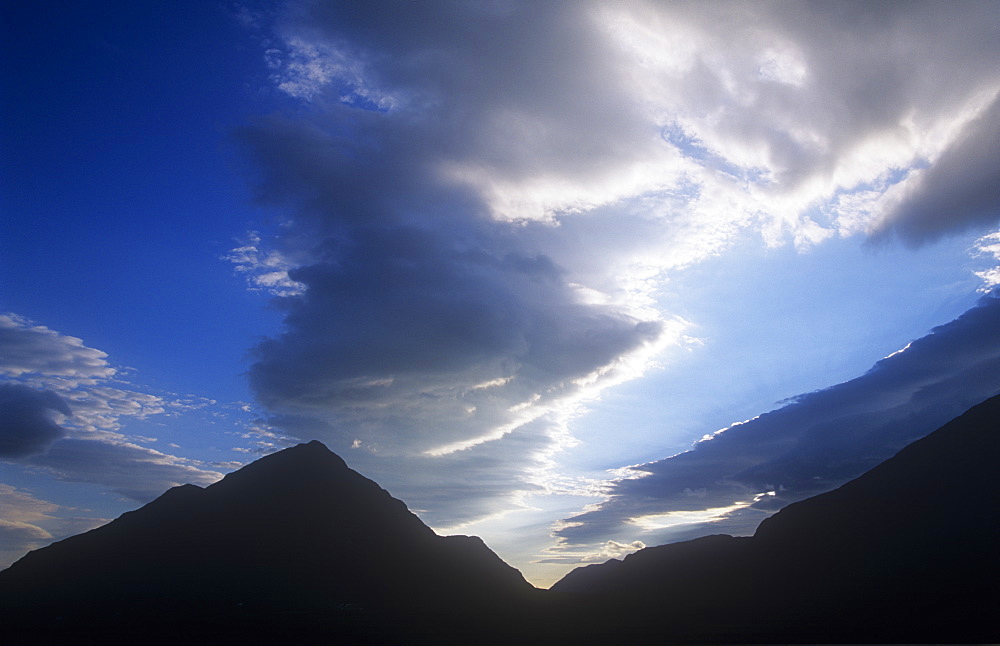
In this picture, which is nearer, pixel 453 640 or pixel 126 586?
pixel 453 640

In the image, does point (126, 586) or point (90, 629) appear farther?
point (126, 586)

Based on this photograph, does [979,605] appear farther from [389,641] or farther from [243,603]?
[243,603]

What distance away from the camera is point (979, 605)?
179125mm

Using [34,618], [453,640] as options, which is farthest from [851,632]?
[34,618]

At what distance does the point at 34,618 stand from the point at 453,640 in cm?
15278

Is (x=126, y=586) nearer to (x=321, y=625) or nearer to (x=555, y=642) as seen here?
(x=321, y=625)

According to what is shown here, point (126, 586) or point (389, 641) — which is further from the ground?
point (126, 586)

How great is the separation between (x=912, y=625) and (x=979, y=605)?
1020 inches

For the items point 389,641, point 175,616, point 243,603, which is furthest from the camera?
point 243,603

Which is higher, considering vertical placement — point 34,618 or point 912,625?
point 34,618

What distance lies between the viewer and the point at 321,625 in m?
174

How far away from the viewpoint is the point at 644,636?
178 meters

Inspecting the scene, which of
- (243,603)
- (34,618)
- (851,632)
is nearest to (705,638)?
(851,632)

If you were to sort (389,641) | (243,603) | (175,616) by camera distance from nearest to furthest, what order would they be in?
(389,641) < (175,616) < (243,603)
